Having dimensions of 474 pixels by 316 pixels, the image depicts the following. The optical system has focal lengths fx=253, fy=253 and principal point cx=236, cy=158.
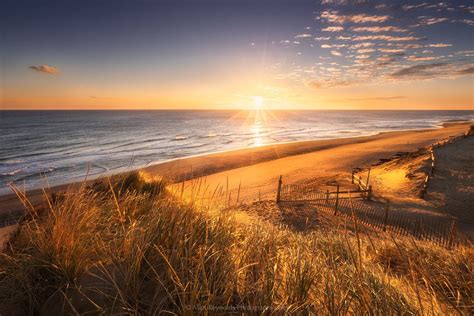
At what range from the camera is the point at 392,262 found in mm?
5434

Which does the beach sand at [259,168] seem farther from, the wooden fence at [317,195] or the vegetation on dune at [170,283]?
the vegetation on dune at [170,283]

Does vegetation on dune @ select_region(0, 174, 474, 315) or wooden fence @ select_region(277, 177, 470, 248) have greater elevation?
vegetation on dune @ select_region(0, 174, 474, 315)

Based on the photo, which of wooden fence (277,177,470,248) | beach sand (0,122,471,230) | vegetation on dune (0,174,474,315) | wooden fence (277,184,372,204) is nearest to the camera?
vegetation on dune (0,174,474,315)

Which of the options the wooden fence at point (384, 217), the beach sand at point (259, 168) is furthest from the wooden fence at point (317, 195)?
the beach sand at point (259, 168)

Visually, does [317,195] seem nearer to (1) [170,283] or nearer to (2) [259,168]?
(2) [259,168]

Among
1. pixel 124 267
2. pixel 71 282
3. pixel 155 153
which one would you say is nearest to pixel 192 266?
pixel 124 267

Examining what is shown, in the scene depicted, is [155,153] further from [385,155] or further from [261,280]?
[261,280]

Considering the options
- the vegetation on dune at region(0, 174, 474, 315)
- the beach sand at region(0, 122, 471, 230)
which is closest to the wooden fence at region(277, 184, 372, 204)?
the beach sand at region(0, 122, 471, 230)

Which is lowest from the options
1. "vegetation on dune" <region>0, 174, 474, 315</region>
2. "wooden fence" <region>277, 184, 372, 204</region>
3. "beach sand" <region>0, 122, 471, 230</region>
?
"beach sand" <region>0, 122, 471, 230</region>

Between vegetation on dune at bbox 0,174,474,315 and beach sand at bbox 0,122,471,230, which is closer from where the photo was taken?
vegetation on dune at bbox 0,174,474,315

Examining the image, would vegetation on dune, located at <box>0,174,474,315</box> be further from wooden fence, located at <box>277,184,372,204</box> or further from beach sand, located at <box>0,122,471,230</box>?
beach sand, located at <box>0,122,471,230</box>

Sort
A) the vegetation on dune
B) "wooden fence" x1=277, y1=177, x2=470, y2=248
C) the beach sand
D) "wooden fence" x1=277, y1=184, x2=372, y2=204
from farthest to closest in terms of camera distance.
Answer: the beach sand → "wooden fence" x1=277, y1=184, x2=372, y2=204 → "wooden fence" x1=277, y1=177, x2=470, y2=248 → the vegetation on dune

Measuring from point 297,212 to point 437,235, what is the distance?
599cm

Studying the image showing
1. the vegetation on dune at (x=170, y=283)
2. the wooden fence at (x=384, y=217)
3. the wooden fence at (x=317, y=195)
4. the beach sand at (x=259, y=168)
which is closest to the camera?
the vegetation on dune at (x=170, y=283)
